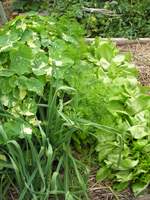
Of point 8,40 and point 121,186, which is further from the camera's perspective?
point 8,40

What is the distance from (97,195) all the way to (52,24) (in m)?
1.32

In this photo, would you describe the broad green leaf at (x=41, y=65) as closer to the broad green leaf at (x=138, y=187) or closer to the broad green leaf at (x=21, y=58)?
the broad green leaf at (x=21, y=58)

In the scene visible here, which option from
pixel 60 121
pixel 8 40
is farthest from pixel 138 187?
pixel 8 40

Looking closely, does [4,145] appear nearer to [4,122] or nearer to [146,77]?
[4,122]

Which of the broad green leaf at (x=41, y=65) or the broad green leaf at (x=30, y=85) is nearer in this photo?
the broad green leaf at (x=30, y=85)

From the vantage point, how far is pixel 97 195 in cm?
324

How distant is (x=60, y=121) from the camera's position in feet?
10.5

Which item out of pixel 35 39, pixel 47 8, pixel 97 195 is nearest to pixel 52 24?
pixel 35 39

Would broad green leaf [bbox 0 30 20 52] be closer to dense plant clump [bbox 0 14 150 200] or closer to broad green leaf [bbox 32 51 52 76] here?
dense plant clump [bbox 0 14 150 200]

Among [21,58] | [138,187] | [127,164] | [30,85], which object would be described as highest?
[21,58]

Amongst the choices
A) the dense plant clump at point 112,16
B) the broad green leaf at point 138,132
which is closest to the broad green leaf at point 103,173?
the broad green leaf at point 138,132

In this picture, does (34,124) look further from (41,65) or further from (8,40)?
(8,40)

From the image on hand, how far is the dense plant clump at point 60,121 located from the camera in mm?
3080

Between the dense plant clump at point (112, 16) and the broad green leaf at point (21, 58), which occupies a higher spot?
the broad green leaf at point (21, 58)
